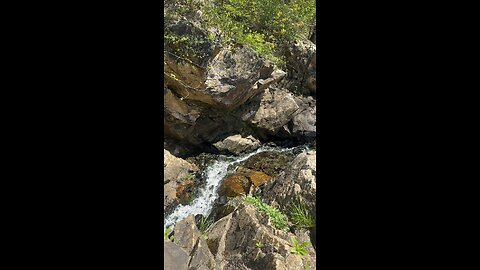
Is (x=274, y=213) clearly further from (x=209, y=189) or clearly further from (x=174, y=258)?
(x=209, y=189)

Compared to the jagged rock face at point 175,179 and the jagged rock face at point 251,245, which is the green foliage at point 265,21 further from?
the jagged rock face at point 251,245

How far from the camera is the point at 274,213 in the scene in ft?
16.2

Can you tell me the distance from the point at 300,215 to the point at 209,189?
485 cm

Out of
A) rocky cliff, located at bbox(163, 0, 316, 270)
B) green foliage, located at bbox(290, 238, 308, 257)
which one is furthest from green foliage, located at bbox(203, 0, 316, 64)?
green foliage, located at bbox(290, 238, 308, 257)

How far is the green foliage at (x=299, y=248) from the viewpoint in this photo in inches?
164

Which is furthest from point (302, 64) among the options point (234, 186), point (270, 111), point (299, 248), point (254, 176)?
point (299, 248)

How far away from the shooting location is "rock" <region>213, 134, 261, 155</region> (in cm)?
1135

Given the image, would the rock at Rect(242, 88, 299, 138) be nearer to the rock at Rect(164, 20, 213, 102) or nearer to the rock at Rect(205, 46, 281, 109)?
the rock at Rect(205, 46, 281, 109)

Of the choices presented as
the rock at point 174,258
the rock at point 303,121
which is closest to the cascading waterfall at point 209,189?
the rock at point 303,121

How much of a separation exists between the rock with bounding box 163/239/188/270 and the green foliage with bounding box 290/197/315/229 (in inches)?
79.4
